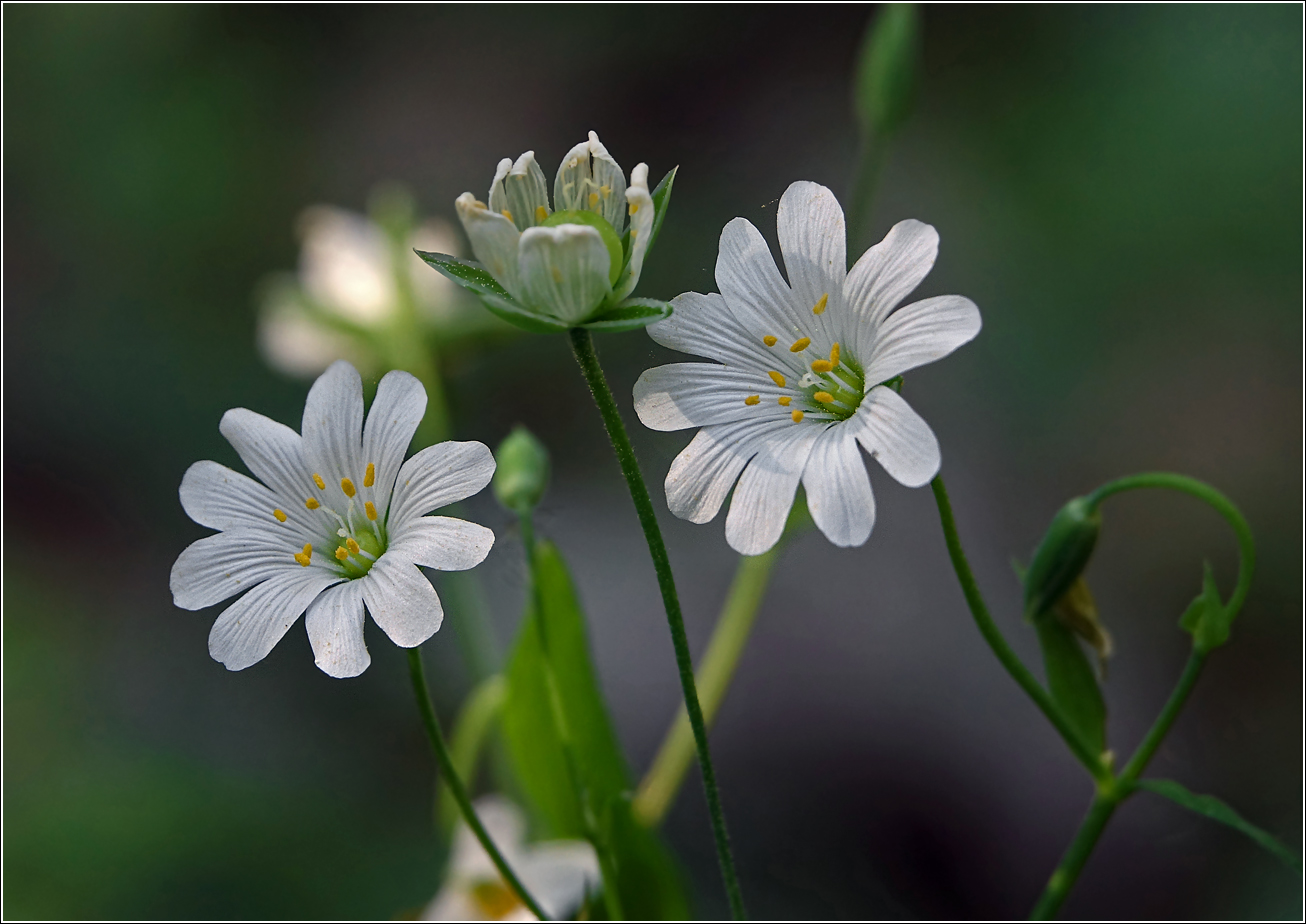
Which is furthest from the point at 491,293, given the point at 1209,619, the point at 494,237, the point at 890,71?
the point at 890,71

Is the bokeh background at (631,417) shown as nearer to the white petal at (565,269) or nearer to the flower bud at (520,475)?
the flower bud at (520,475)

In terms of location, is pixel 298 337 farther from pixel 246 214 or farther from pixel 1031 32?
pixel 1031 32

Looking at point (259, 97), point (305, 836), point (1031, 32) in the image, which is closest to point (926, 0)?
point (1031, 32)

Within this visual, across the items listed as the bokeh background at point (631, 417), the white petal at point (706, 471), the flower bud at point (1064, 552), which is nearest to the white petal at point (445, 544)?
the white petal at point (706, 471)

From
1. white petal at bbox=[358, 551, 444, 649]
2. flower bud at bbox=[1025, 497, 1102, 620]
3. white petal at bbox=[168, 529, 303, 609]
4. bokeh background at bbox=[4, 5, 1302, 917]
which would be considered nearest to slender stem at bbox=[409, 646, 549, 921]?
white petal at bbox=[358, 551, 444, 649]

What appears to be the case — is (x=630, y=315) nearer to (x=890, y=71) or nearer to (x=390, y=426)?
(x=390, y=426)

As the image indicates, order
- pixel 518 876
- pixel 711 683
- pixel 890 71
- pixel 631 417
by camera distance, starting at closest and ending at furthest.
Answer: pixel 518 876 → pixel 711 683 → pixel 890 71 → pixel 631 417

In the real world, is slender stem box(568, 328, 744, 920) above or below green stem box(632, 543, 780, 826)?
above

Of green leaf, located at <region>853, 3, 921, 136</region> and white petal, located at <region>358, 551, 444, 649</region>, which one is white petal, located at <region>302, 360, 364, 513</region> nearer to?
white petal, located at <region>358, 551, 444, 649</region>

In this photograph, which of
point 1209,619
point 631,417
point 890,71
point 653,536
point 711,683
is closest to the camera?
point 653,536
